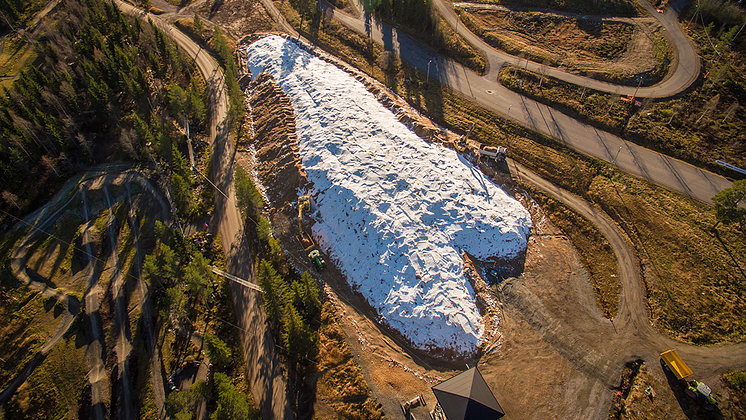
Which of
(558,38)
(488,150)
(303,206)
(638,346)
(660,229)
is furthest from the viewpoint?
(558,38)

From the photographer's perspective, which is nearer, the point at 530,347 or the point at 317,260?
the point at 530,347

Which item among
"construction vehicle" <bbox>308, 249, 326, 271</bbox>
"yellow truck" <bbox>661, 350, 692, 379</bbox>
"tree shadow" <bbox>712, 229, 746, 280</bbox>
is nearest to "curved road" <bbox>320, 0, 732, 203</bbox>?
"tree shadow" <bbox>712, 229, 746, 280</bbox>

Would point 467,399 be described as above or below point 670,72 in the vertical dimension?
below

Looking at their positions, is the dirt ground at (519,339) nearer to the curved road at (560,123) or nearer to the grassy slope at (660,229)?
the grassy slope at (660,229)

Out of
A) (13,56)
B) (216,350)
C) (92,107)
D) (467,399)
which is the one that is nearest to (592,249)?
(467,399)

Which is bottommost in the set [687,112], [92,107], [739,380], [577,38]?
[739,380]

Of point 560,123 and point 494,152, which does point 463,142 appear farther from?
point 560,123

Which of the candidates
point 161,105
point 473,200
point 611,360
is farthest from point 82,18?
point 611,360

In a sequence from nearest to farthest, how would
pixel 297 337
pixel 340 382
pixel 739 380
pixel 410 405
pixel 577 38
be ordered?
pixel 739 380
pixel 410 405
pixel 297 337
pixel 340 382
pixel 577 38
